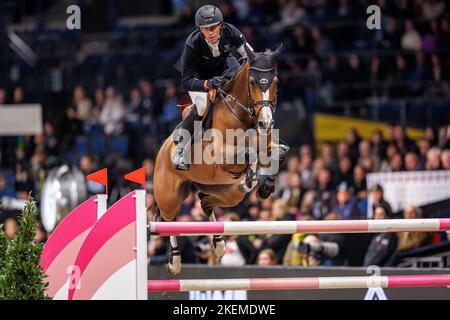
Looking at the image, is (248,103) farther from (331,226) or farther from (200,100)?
(331,226)

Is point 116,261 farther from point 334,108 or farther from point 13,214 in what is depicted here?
point 334,108

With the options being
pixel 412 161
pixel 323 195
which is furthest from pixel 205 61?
pixel 323 195

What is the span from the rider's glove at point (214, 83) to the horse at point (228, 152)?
7 centimetres

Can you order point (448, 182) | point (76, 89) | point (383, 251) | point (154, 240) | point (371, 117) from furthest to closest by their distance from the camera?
point (76, 89), point (371, 117), point (154, 240), point (448, 182), point (383, 251)

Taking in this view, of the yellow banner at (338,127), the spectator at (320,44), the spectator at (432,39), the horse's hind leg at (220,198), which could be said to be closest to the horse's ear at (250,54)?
the horse's hind leg at (220,198)

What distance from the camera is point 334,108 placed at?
47.3 feet

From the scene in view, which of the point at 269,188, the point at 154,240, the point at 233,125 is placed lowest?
the point at 154,240

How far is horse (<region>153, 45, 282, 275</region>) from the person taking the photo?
7.50 m

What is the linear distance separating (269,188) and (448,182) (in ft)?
12.7

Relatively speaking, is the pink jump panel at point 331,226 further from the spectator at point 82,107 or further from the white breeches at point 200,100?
the spectator at point 82,107

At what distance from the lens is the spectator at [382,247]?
32.0 feet

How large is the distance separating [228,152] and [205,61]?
757 millimetres

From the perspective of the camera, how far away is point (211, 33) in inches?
303
